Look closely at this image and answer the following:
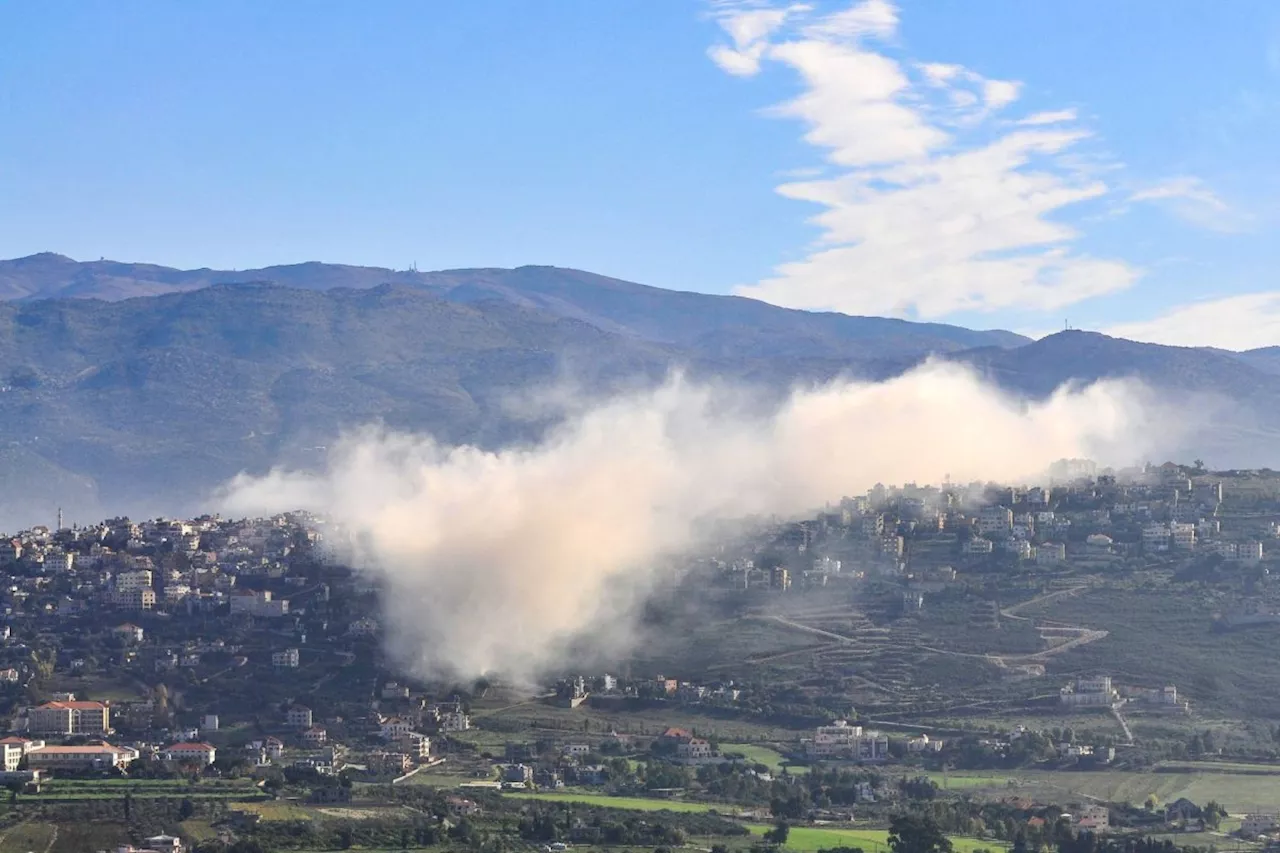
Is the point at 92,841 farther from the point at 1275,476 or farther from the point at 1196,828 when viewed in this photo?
the point at 1275,476

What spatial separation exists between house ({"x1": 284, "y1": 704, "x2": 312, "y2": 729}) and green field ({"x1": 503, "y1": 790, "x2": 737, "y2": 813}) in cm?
1512

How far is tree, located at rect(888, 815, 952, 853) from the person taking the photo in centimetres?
6412

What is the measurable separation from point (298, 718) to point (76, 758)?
13210 mm

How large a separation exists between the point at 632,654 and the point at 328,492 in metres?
77.7

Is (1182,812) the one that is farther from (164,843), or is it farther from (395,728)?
(395,728)

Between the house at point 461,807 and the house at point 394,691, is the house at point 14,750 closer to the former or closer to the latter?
the house at point 461,807

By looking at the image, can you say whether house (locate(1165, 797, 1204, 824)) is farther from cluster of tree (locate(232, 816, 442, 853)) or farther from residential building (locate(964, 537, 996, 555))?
residential building (locate(964, 537, 996, 555))

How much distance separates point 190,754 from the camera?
7875 centimetres

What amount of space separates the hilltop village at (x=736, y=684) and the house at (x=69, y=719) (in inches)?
4.1

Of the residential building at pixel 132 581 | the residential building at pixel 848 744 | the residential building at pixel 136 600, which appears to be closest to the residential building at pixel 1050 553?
the residential building at pixel 848 744

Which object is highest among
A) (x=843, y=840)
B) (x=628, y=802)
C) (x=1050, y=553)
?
(x=1050, y=553)

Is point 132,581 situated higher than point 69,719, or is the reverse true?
point 132,581

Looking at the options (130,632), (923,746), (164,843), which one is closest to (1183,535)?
(923,746)

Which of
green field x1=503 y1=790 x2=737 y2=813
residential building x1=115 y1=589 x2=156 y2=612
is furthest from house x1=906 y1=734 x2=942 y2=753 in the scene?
residential building x1=115 y1=589 x2=156 y2=612
